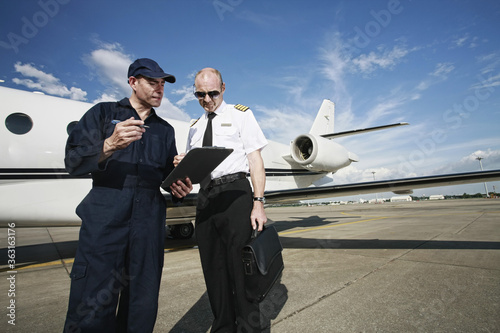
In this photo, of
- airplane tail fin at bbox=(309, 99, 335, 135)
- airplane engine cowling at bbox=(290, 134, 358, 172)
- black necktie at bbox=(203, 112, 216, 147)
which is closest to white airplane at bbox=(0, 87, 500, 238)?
airplane engine cowling at bbox=(290, 134, 358, 172)

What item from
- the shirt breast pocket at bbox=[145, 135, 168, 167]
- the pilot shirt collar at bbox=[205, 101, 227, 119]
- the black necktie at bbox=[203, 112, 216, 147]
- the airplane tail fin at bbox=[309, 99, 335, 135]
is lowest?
the shirt breast pocket at bbox=[145, 135, 168, 167]

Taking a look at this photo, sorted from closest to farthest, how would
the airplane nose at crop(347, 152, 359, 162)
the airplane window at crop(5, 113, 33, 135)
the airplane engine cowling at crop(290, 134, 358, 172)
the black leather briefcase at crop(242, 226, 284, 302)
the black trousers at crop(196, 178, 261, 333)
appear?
the black leather briefcase at crop(242, 226, 284, 302)
the black trousers at crop(196, 178, 261, 333)
the airplane window at crop(5, 113, 33, 135)
the airplane engine cowling at crop(290, 134, 358, 172)
the airplane nose at crop(347, 152, 359, 162)

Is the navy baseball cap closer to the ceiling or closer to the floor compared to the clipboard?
closer to the ceiling

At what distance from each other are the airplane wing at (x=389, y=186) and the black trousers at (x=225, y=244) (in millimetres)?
3711

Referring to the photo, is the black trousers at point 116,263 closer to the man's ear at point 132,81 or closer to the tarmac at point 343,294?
the man's ear at point 132,81

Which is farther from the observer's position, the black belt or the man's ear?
the black belt

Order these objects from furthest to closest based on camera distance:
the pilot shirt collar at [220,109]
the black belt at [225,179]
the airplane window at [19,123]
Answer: the airplane window at [19,123], the pilot shirt collar at [220,109], the black belt at [225,179]

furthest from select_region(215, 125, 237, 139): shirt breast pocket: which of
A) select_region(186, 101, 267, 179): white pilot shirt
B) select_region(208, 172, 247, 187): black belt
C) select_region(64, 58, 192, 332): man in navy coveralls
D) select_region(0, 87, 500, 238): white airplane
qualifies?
select_region(0, 87, 500, 238): white airplane

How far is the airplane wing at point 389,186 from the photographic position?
404 centimetres

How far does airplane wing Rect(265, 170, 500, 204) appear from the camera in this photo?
4.04 metres

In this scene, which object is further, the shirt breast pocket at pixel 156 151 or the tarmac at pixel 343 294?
the tarmac at pixel 343 294

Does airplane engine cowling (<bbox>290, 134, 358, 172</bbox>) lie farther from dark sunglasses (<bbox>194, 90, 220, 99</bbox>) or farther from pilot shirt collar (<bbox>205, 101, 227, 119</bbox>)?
dark sunglasses (<bbox>194, 90, 220, 99</bbox>)

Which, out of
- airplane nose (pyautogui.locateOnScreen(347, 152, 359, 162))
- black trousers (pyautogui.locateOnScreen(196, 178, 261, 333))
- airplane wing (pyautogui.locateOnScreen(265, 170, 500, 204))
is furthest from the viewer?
airplane nose (pyautogui.locateOnScreen(347, 152, 359, 162))

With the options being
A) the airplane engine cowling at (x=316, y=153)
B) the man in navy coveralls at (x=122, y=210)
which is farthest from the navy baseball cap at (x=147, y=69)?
the airplane engine cowling at (x=316, y=153)
